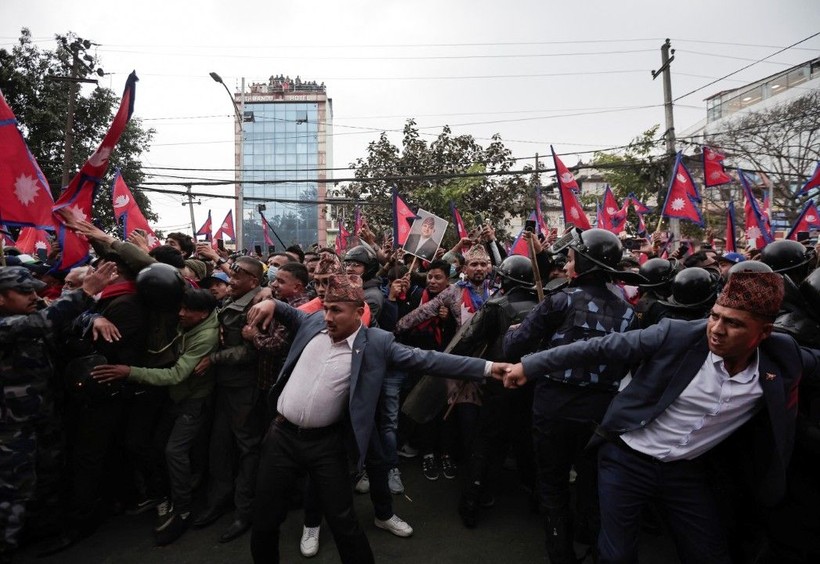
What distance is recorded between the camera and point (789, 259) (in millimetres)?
3936

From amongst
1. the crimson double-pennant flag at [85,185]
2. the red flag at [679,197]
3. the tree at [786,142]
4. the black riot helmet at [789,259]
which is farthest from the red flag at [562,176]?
the tree at [786,142]

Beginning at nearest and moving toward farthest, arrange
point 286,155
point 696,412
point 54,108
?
point 696,412, point 54,108, point 286,155

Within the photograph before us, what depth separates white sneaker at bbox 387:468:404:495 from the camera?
4645 mm

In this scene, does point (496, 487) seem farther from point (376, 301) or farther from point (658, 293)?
point (658, 293)

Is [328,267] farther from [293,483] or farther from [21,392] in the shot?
[21,392]

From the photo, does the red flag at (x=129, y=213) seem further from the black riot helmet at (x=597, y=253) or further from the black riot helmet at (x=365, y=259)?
the black riot helmet at (x=597, y=253)

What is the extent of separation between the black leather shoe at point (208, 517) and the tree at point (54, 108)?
16.7 metres

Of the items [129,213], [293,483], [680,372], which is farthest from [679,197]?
[129,213]

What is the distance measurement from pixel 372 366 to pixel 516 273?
6.36 feet

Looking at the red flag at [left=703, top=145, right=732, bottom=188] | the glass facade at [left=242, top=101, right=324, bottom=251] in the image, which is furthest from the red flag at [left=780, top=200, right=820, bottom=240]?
the glass facade at [left=242, top=101, right=324, bottom=251]

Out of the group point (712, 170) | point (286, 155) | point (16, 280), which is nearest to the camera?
point (16, 280)

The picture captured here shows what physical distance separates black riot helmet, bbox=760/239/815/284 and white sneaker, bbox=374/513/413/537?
3433 millimetres

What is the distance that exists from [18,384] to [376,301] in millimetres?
2613

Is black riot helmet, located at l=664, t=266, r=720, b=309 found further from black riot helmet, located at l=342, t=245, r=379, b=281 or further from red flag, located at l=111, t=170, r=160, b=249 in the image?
red flag, located at l=111, t=170, r=160, b=249
